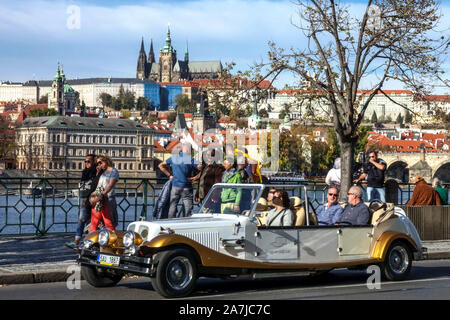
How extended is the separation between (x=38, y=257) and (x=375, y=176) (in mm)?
7125

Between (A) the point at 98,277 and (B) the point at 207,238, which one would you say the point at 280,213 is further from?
(A) the point at 98,277

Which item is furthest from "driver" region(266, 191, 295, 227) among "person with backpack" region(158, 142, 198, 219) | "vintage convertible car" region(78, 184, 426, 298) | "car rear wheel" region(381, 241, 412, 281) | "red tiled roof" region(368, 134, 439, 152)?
"red tiled roof" region(368, 134, 439, 152)

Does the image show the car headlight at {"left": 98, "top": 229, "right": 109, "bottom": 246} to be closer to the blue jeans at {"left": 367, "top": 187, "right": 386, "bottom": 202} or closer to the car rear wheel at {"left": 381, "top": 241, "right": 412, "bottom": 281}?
the car rear wheel at {"left": 381, "top": 241, "right": 412, "bottom": 281}

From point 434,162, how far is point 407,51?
126 metres

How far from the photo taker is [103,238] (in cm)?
982

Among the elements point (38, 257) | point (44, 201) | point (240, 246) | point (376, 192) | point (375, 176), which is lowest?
point (38, 257)

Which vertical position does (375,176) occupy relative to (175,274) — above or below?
above

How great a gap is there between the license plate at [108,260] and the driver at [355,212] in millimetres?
3261

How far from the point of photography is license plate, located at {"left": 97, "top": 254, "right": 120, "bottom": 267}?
372 inches

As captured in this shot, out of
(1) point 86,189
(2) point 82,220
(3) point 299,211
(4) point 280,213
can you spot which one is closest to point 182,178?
(1) point 86,189

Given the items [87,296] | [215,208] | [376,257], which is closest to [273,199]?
[215,208]

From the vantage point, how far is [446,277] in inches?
467

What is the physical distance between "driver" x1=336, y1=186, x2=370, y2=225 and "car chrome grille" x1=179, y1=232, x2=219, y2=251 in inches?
86.0
